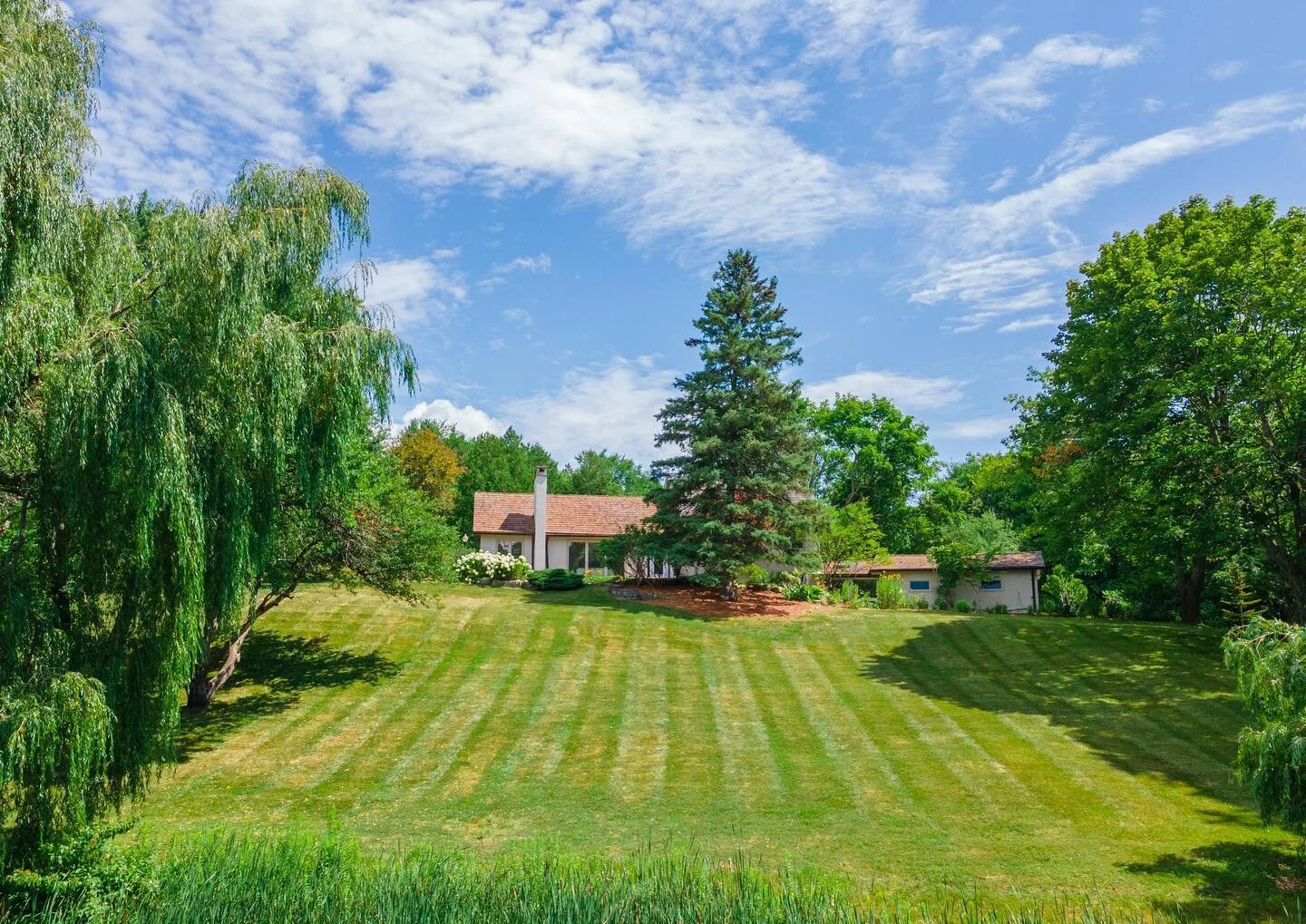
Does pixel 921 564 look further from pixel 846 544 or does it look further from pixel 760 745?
pixel 760 745

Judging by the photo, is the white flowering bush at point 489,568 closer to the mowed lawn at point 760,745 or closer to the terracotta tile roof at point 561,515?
the mowed lawn at point 760,745

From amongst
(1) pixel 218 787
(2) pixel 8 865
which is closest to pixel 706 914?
Result: (2) pixel 8 865

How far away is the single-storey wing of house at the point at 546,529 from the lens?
35000 mm

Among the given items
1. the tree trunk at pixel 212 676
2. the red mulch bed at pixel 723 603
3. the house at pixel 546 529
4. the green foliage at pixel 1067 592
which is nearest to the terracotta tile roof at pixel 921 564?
the green foliage at pixel 1067 592

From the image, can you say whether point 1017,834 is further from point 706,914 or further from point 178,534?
point 178,534

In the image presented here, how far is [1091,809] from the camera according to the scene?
1099 centimetres

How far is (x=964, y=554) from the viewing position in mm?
32188

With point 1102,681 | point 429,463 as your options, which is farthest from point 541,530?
point 1102,681

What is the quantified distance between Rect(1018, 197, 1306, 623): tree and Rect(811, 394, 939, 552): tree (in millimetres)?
21260

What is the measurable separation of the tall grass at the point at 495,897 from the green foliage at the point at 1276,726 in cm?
178

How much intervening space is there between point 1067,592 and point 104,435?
28.6m

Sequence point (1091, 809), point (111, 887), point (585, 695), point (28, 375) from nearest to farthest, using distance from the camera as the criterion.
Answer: point (111, 887) < point (28, 375) < point (1091, 809) < point (585, 695)

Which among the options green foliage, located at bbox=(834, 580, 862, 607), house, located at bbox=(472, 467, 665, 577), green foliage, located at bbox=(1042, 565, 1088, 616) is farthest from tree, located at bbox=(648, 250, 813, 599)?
green foliage, located at bbox=(1042, 565, 1088, 616)

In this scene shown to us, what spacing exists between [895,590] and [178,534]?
25.3m
